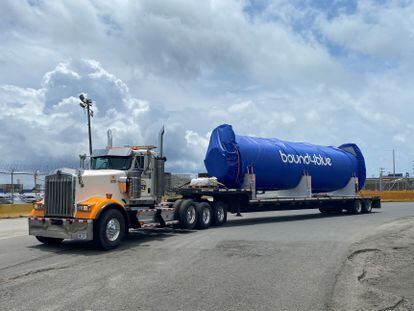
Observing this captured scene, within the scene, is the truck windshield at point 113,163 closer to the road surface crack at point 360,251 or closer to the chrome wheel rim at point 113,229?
the chrome wheel rim at point 113,229

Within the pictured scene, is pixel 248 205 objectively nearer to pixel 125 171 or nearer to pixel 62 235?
pixel 125 171

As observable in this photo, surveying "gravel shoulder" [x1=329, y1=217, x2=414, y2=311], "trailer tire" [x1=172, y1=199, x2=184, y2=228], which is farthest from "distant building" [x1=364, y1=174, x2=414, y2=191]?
"gravel shoulder" [x1=329, y1=217, x2=414, y2=311]

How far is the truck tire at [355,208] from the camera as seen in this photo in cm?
2531

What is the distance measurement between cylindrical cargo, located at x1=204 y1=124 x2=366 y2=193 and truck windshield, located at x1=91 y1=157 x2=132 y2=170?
5.52m

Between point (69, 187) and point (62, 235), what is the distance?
1158 mm

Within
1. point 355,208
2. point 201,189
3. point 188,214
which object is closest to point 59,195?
point 188,214

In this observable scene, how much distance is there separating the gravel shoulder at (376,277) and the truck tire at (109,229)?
17.9 ft

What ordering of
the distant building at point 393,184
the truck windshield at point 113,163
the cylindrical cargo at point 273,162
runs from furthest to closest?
the distant building at point 393,184
the cylindrical cargo at point 273,162
the truck windshield at point 113,163

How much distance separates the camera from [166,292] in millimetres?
6988

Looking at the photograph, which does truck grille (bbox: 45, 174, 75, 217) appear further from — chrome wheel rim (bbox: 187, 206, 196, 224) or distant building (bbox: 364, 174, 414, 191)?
distant building (bbox: 364, 174, 414, 191)

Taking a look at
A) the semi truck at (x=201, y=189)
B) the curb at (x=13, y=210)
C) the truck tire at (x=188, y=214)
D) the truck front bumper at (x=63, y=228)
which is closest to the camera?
the truck front bumper at (x=63, y=228)

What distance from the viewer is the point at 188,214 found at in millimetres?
16016

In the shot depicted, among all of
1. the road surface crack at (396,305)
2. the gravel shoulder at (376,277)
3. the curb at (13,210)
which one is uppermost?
the curb at (13,210)

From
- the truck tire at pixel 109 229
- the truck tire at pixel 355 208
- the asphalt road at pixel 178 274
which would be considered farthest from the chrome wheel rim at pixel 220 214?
the truck tire at pixel 355 208
